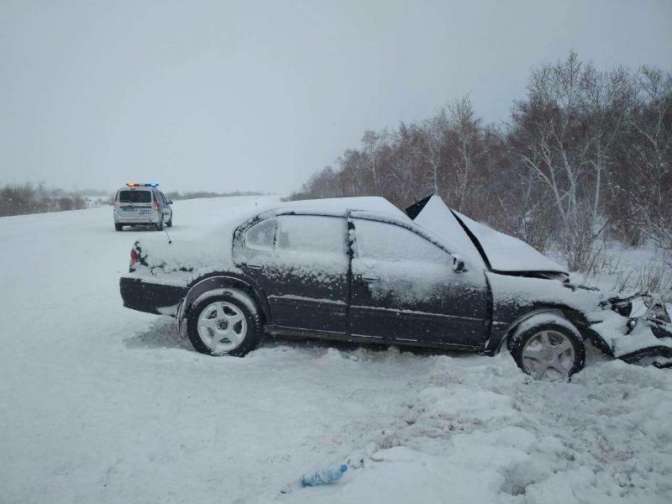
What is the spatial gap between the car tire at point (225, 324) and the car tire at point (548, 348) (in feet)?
8.53

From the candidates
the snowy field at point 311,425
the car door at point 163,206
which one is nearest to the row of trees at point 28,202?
the car door at point 163,206

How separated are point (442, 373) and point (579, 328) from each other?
1.54 meters

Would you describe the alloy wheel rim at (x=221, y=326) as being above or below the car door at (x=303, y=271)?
below

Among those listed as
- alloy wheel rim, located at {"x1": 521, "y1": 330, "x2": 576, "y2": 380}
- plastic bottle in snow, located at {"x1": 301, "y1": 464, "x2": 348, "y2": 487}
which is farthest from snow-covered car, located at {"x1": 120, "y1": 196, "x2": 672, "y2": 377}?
plastic bottle in snow, located at {"x1": 301, "y1": 464, "x2": 348, "y2": 487}

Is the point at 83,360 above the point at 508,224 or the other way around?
the other way around

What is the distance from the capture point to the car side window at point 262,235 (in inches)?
171

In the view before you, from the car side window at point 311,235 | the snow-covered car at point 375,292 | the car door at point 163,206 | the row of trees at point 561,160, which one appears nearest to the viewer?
the snow-covered car at point 375,292

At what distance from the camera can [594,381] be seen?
12.3ft

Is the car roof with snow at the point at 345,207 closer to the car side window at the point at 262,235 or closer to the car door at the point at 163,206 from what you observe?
the car side window at the point at 262,235

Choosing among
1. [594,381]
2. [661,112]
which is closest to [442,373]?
[594,381]

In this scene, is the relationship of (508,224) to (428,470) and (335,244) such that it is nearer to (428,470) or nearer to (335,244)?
(335,244)

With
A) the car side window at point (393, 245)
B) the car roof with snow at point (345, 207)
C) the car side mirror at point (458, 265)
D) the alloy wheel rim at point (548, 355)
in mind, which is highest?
the car roof with snow at point (345, 207)

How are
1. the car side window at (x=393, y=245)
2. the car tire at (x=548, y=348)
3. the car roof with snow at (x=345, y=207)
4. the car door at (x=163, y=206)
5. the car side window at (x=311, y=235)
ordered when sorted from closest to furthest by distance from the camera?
the car tire at (x=548, y=348)
the car side window at (x=393, y=245)
the car side window at (x=311, y=235)
the car roof with snow at (x=345, y=207)
the car door at (x=163, y=206)

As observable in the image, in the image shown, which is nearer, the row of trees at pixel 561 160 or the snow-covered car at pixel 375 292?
the snow-covered car at pixel 375 292
